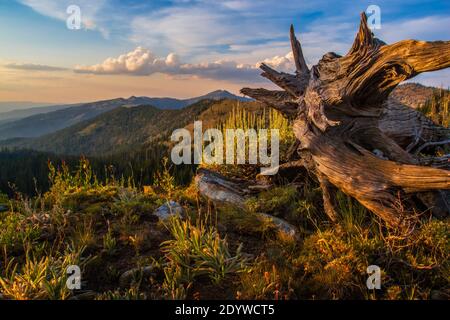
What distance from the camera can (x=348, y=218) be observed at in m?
Answer: 6.21

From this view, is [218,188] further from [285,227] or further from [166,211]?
[285,227]

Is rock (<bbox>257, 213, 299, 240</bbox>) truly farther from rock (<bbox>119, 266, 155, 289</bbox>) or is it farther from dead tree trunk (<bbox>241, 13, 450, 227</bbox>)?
rock (<bbox>119, 266, 155, 289</bbox>)

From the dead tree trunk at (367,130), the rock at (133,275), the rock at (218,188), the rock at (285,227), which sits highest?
the dead tree trunk at (367,130)

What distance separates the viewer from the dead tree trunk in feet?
18.5

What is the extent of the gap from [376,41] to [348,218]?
3132 mm

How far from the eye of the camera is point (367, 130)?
7285mm

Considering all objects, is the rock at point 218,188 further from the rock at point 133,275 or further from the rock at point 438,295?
the rock at point 438,295

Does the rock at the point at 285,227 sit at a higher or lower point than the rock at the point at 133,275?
higher

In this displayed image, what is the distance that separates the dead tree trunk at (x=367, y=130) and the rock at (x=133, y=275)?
355cm

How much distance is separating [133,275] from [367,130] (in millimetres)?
5124

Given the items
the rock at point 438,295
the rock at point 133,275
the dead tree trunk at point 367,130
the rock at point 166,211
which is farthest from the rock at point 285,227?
the rock at point 133,275

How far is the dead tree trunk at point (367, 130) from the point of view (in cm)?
562

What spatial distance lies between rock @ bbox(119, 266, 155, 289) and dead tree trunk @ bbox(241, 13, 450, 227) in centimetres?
355

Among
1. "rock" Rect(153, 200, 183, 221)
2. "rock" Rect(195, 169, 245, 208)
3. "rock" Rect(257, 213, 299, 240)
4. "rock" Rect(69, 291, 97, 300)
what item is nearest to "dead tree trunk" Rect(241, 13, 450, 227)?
"rock" Rect(257, 213, 299, 240)
